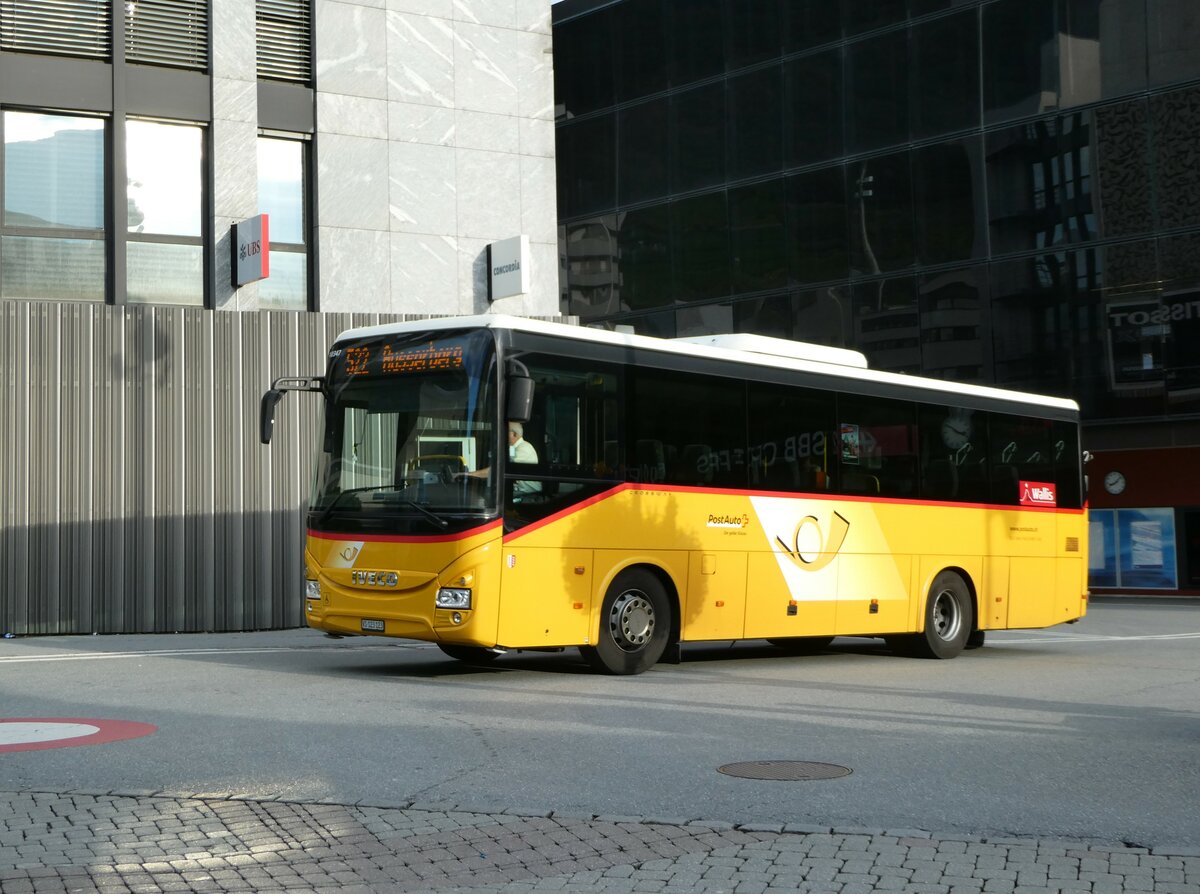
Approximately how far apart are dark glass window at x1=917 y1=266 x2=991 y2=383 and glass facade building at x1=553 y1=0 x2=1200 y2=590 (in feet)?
0.18

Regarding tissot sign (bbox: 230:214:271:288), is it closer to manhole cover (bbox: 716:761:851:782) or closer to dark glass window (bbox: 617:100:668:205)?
manhole cover (bbox: 716:761:851:782)

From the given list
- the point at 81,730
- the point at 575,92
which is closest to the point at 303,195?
the point at 81,730

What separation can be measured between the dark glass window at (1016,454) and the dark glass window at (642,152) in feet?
72.2

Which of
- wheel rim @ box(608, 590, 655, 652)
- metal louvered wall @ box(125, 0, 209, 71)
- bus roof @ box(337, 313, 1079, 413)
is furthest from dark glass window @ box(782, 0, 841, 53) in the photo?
wheel rim @ box(608, 590, 655, 652)

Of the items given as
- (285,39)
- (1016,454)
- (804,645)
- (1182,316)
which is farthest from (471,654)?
(1182,316)

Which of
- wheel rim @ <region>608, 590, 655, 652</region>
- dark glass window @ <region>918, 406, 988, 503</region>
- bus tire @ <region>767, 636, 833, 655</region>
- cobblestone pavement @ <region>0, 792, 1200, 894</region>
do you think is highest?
dark glass window @ <region>918, 406, 988, 503</region>

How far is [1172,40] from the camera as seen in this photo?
3158cm

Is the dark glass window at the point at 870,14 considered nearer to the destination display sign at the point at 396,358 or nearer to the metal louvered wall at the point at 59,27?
the metal louvered wall at the point at 59,27

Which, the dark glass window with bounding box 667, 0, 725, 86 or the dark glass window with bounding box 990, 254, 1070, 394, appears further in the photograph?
the dark glass window with bounding box 667, 0, 725, 86

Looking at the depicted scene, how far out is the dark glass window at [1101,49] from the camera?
32031 millimetres

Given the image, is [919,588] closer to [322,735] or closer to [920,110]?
[322,735]

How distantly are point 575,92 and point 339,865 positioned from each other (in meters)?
37.9

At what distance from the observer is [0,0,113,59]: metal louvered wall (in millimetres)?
→ 21719

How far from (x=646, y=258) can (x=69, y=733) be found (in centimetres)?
3187
